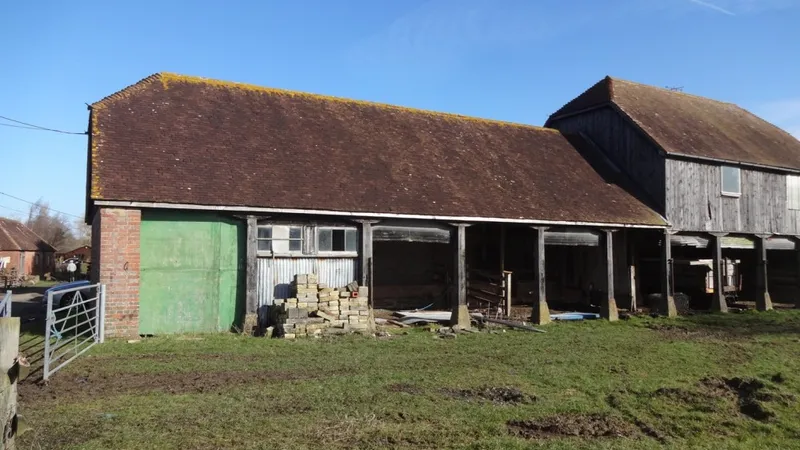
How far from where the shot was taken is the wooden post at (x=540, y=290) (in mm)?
16391

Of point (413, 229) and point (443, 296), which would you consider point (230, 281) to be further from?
point (443, 296)

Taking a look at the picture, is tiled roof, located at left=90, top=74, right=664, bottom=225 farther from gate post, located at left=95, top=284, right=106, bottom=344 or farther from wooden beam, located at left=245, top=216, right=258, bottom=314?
gate post, located at left=95, top=284, right=106, bottom=344

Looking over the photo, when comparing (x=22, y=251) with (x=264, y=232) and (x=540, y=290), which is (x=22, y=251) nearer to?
(x=264, y=232)

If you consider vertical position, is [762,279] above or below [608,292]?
above

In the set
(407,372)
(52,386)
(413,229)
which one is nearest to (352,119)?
(413,229)

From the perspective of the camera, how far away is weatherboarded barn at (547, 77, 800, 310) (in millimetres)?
19922

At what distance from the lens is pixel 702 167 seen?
20547mm

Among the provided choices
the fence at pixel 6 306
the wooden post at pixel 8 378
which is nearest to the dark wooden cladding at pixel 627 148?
the fence at pixel 6 306

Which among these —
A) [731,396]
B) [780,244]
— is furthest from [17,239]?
[731,396]

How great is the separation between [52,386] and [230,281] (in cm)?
562

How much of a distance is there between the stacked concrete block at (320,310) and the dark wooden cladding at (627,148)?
11524 millimetres

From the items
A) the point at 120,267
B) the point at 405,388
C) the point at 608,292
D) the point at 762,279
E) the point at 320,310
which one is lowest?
the point at 405,388

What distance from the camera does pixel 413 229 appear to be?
1512 centimetres

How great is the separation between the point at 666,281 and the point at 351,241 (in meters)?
11.0
